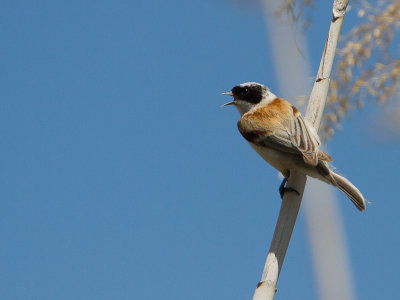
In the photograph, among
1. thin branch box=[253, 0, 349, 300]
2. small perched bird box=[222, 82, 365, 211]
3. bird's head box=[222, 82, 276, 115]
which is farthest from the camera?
bird's head box=[222, 82, 276, 115]

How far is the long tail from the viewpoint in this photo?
2371mm

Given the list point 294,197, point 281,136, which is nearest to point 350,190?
point 294,197

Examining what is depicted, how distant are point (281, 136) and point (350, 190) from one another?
1.80 ft

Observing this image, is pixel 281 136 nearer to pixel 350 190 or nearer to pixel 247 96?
pixel 350 190

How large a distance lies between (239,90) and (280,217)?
1.67 m

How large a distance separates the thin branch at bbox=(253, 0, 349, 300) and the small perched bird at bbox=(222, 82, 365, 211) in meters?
0.10

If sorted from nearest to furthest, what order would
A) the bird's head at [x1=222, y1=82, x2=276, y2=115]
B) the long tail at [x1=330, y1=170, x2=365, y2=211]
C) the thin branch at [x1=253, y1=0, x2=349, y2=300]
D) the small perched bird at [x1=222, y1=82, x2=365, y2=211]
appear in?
the thin branch at [x1=253, y1=0, x2=349, y2=300], the long tail at [x1=330, y1=170, x2=365, y2=211], the small perched bird at [x1=222, y1=82, x2=365, y2=211], the bird's head at [x1=222, y1=82, x2=276, y2=115]

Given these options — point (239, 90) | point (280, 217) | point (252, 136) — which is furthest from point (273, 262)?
point (239, 90)

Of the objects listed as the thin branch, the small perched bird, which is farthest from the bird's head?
the thin branch

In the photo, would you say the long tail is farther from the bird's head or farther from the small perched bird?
the bird's head

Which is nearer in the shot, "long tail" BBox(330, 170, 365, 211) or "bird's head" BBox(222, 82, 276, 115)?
"long tail" BBox(330, 170, 365, 211)

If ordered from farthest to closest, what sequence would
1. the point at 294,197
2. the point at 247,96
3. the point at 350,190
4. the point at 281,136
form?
the point at 247,96, the point at 281,136, the point at 350,190, the point at 294,197

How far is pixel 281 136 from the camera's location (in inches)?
114

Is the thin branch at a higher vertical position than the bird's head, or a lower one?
lower
